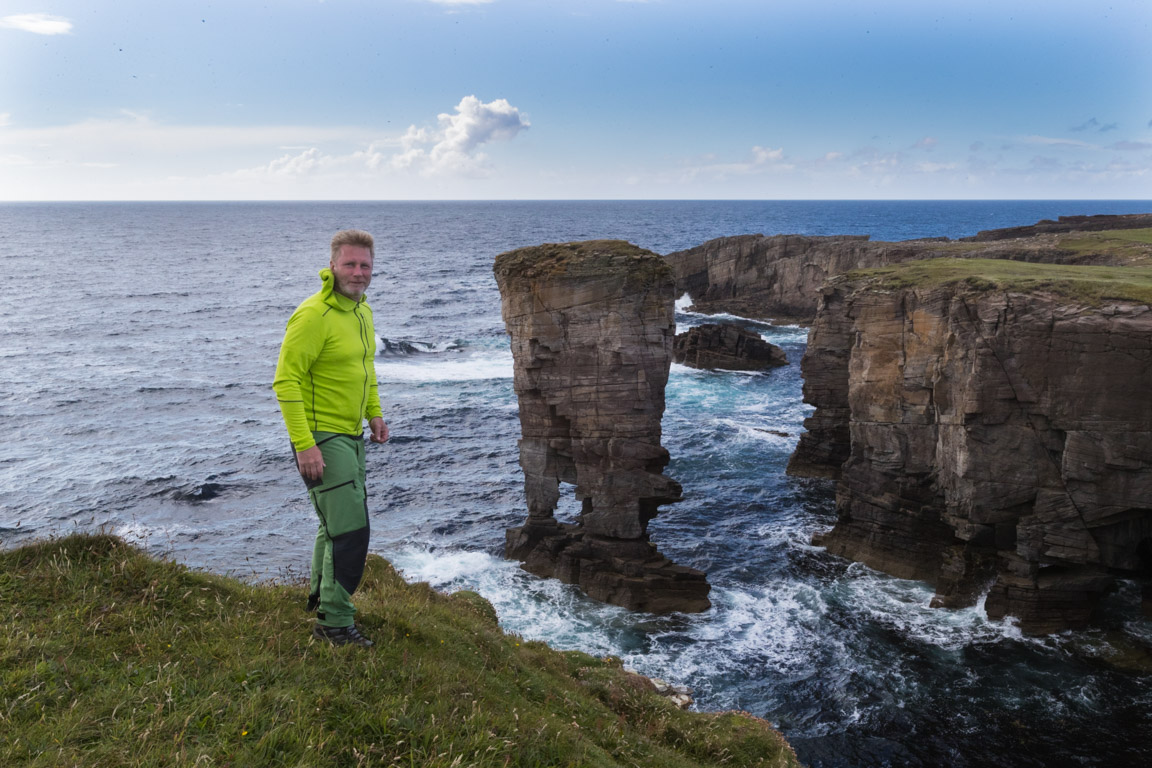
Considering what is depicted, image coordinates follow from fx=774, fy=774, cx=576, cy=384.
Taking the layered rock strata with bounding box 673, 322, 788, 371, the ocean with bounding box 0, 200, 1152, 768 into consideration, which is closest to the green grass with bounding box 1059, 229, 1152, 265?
the ocean with bounding box 0, 200, 1152, 768

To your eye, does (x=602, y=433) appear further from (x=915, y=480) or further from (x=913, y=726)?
(x=913, y=726)

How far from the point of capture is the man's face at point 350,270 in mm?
7949

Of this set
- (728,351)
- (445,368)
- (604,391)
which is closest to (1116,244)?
(728,351)

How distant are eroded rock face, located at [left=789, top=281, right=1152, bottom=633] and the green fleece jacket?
21.2m

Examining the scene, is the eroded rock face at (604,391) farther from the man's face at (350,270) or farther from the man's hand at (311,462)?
the man's hand at (311,462)

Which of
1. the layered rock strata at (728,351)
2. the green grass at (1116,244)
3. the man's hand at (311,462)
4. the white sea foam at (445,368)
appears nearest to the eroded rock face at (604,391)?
the man's hand at (311,462)

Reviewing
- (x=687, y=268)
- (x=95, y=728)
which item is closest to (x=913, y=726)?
(x=95, y=728)

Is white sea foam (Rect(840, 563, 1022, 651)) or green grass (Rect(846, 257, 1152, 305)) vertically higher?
green grass (Rect(846, 257, 1152, 305))

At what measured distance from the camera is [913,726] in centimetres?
1925

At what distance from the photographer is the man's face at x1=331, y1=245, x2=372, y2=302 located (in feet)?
26.1

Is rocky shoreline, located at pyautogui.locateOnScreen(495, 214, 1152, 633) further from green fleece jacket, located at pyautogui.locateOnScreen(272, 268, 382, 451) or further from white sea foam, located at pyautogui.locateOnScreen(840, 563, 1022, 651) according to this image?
green fleece jacket, located at pyautogui.locateOnScreen(272, 268, 382, 451)

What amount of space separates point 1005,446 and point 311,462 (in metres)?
22.6

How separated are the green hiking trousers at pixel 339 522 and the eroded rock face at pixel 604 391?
18.8 metres

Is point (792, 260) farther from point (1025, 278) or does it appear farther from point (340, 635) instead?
point (340, 635)
